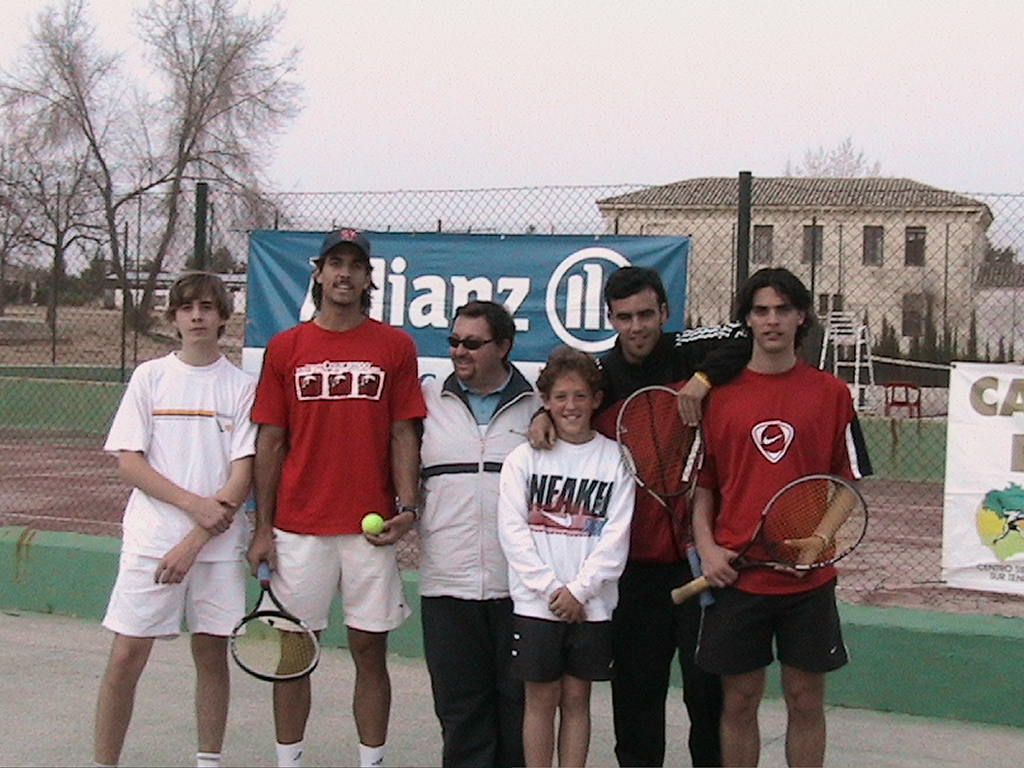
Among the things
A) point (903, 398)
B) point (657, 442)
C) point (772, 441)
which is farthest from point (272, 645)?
point (903, 398)

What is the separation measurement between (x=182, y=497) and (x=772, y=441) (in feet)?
5.98

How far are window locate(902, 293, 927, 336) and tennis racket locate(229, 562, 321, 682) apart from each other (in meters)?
18.1

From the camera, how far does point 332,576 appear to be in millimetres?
4516

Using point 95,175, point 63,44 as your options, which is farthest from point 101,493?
point 63,44

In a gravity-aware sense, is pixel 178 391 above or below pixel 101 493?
above

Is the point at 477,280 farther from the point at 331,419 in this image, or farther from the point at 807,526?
the point at 807,526

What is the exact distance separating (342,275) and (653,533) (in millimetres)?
1268

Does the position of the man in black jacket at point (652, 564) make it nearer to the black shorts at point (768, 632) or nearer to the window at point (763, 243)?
the black shorts at point (768, 632)

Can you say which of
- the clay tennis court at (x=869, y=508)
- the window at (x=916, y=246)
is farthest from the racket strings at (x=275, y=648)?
the window at (x=916, y=246)

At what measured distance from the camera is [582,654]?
14.1 ft

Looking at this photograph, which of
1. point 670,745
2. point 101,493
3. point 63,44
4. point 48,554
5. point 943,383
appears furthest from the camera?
point 63,44

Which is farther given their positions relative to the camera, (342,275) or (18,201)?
(18,201)

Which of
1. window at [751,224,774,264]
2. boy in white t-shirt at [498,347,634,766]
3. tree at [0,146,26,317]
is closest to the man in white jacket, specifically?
boy in white t-shirt at [498,347,634,766]

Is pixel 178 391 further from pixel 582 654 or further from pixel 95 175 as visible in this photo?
pixel 95 175
